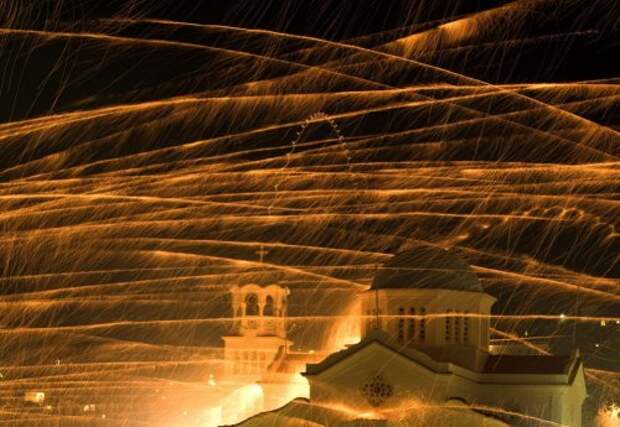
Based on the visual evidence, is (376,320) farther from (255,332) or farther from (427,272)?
(255,332)

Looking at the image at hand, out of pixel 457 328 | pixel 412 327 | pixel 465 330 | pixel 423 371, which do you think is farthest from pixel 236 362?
pixel 423 371

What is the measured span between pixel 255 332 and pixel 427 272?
16343 mm

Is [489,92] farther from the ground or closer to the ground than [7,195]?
farther from the ground

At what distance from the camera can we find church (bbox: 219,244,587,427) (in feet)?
189

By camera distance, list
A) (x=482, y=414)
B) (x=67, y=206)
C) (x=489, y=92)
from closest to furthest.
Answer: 1. (x=489, y=92)
2. (x=67, y=206)
3. (x=482, y=414)

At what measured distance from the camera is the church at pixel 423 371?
5753 centimetres

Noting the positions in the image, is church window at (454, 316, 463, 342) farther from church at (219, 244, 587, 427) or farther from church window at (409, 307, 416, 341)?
church window at (409, 307, 416, 341)

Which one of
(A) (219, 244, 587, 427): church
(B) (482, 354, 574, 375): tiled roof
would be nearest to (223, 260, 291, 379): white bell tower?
(A) (219, 244, 587, 427): church

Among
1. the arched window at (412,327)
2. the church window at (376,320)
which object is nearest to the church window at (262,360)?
the church window at (376,320)

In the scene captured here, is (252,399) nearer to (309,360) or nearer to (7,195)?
(309,360)

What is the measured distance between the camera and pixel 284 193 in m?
38.4

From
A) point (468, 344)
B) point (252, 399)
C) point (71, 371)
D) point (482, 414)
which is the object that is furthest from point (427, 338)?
point (71, 371)

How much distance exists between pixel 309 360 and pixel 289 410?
8219 mm

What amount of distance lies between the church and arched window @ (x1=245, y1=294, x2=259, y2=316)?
8.71 metres
